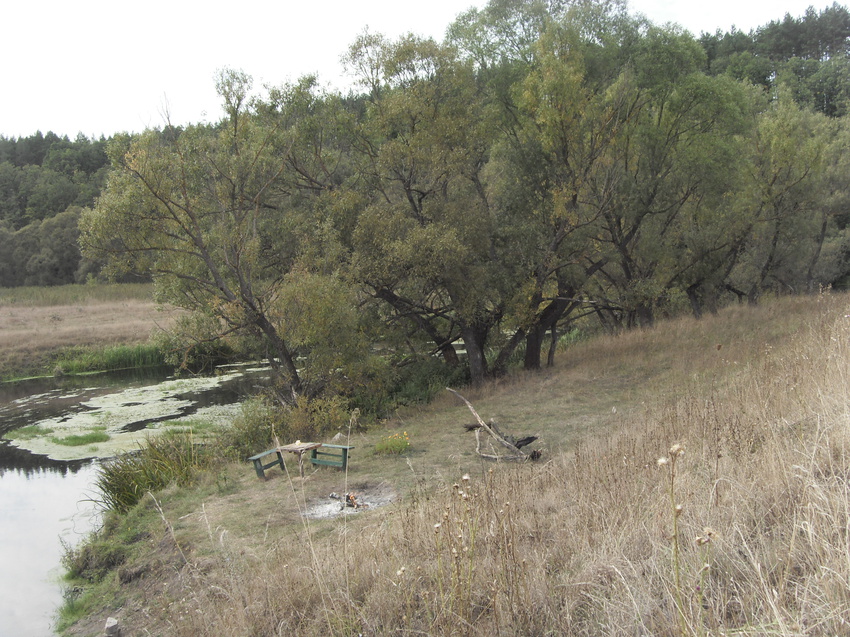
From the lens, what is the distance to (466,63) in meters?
17.0

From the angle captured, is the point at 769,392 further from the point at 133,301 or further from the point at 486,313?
the point at 133,301

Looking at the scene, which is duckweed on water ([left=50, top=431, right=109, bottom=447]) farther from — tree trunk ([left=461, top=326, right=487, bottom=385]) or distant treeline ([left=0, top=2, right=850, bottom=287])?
distant treeline ([left=0, top=2, right=850, bottom=287])

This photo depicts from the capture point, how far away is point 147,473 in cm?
1205

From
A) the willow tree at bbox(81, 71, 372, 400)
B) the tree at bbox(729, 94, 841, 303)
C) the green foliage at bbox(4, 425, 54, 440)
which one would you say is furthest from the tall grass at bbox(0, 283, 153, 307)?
the tree at bbox(729, 94, 841, 303)

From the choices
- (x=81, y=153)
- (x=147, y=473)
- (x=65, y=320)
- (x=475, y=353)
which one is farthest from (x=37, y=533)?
(x=81, y=153)

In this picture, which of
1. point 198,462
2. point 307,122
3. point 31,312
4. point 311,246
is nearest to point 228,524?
point 198,462

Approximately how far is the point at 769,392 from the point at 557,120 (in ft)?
35.5

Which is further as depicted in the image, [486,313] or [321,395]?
[486,313]

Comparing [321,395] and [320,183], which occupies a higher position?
[320,183]

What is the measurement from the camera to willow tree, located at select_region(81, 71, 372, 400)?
43.4 feet

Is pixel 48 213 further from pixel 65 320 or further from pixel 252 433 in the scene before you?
pixel 252 433

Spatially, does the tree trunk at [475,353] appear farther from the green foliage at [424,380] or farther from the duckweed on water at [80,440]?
the duckweed on water at [80,440]

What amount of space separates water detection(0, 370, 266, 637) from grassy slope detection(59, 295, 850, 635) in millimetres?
1690

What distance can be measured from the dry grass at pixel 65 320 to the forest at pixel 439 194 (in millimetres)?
10111
